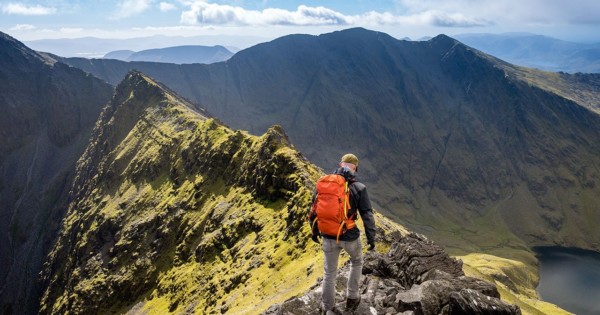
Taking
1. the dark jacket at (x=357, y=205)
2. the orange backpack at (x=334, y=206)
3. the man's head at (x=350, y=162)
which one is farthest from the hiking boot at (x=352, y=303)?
the man's head at (x=350, y=162)

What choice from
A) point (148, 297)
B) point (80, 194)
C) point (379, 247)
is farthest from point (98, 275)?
point (379, 247)

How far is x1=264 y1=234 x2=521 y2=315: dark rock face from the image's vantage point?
19.0 m

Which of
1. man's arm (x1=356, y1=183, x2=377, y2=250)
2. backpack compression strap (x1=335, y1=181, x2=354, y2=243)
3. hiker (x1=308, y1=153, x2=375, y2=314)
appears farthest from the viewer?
man's arm (x1=356, y1=183, x2=377, y2=250)

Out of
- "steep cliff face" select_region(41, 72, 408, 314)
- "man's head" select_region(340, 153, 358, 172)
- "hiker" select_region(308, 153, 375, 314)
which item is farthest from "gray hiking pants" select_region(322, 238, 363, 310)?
"steep cliff face" select_region(41, 72, 408, 314)

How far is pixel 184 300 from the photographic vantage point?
7006cm

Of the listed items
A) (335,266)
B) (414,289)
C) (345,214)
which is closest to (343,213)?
(345,214)

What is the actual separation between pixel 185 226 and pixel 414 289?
241 ft

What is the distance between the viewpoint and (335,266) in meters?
19.2

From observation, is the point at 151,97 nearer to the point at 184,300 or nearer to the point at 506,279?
the point at 184,300

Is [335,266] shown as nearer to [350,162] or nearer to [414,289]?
[350,162]

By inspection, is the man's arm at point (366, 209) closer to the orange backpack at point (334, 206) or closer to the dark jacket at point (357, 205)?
the dark jacket at point (357, 205)

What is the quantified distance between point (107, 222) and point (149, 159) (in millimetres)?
22049

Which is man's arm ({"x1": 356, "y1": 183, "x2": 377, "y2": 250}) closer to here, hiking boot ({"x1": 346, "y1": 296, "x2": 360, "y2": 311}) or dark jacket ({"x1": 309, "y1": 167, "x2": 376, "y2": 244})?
dark jacket ({"x1": 309, "y1": 167, "x2": 376, "y2": 244})

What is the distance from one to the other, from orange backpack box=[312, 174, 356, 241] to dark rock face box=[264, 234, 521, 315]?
183 inches
